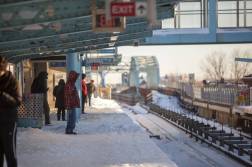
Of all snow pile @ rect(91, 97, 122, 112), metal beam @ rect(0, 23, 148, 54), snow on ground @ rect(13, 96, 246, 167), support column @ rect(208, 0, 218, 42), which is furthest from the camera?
support column @ rect(208, 0, 218, 42)

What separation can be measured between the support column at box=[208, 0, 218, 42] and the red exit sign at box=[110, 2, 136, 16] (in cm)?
3163

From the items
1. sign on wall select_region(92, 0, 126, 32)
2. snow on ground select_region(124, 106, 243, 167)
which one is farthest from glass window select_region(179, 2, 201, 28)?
sign on wall select_region(92, 0, 126, 32)

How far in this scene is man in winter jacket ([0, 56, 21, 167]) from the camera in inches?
289

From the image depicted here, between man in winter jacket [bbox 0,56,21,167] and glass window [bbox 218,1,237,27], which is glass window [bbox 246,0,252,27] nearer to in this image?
glass window [bbox 218,1,237,27]

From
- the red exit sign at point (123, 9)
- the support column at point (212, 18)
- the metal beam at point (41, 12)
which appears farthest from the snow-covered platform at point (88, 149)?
the support column at point (212, 18)

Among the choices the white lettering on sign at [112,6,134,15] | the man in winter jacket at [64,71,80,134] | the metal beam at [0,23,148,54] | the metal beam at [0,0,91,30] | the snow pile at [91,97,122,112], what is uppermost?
the metal beam at [0,0,91,30]

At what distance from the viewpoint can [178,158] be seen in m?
16.4

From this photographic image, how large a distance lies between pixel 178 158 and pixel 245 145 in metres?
1.84

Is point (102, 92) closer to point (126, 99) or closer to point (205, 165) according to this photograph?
point (126, 99)

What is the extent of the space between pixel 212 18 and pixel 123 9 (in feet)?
106

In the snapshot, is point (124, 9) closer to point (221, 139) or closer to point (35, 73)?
point (221, 139)

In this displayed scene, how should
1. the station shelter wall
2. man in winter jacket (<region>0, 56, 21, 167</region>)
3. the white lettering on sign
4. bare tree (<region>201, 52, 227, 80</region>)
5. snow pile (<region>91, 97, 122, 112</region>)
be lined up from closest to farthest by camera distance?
man in winter jacket (<region>0, 56, 21, 167</region>) < the white lettering on sign < the station shelter wall < snow pile (<region>91, 97, 122, 112</region>) < bare tree (<region>201, 52, 227, 80</region>)

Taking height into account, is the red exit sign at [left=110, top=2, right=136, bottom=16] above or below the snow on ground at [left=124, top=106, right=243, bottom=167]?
above

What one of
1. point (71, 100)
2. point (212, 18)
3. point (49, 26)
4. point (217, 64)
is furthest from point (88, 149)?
point (217, 64)
